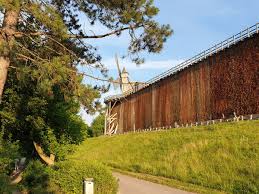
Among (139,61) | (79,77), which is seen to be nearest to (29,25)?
(79,77)

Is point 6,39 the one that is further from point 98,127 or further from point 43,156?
point 98,127

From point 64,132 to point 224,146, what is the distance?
8.90 metres

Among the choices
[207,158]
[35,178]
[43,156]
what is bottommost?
[35,178]

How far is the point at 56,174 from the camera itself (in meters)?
17.1

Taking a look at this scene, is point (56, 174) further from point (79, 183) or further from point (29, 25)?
point (29, 25)

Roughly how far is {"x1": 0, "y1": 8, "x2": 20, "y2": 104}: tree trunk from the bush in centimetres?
370

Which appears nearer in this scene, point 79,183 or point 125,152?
point 79,183

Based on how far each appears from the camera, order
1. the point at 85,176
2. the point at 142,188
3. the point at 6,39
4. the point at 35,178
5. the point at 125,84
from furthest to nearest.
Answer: the point at 142,188 → the point at 35,178 → the point at 125,84 → the point at 85,176 → the point at 6,39

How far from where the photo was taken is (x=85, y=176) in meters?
15.5

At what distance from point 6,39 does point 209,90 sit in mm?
28896

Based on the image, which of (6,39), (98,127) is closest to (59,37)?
(6,39)

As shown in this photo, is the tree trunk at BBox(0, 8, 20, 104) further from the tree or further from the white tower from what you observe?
the tree

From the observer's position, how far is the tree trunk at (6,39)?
13.6m

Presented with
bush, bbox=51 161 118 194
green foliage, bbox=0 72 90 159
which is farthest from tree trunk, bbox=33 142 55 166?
bush, bbox=51 161 118 194
